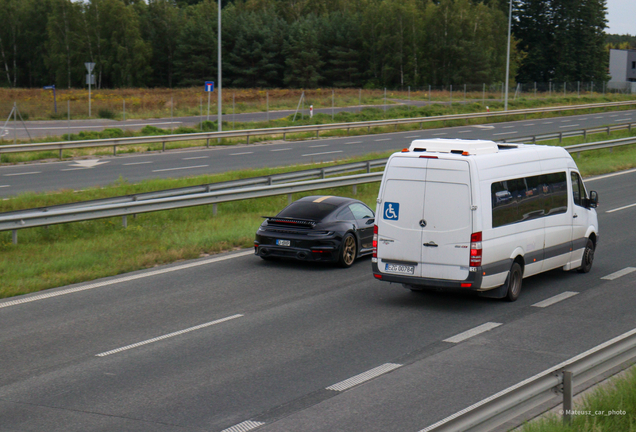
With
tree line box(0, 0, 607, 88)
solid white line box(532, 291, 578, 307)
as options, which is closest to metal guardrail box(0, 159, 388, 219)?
solid white line box(532, 291, 578, 307)

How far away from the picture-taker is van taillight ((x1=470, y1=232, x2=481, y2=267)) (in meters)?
10.8

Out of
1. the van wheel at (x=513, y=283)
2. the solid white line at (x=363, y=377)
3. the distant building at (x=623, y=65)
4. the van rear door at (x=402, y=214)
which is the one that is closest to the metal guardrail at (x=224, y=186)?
the van rear door at (x=402, y=214)

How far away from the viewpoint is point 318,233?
45.7ft

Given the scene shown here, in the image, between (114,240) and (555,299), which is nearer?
(555,299)

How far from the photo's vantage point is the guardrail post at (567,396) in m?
5.58

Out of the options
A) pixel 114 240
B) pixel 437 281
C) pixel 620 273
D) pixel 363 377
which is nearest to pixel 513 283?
pixel 437 281

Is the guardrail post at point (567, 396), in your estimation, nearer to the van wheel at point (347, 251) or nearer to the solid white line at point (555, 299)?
the solid white line at point (555, 299)

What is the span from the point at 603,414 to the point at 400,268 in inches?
217

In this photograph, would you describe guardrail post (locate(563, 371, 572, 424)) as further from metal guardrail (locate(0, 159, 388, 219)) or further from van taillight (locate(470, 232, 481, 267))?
metal guardrail (locate(0, 159, 388, 219))

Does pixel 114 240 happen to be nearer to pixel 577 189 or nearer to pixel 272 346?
pixel 272 346

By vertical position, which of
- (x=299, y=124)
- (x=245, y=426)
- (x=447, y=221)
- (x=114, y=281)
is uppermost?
(x=299, y=124)

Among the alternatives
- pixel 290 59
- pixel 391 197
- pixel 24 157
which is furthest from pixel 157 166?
pixel 290 59

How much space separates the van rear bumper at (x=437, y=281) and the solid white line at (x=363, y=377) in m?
2.83

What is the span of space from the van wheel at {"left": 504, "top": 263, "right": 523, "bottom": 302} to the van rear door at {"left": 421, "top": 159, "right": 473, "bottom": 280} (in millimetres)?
1031
